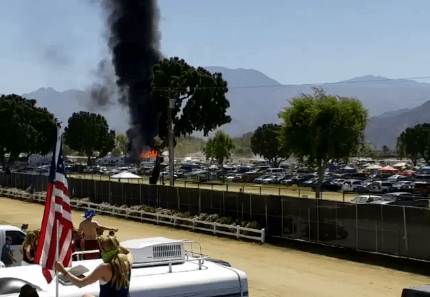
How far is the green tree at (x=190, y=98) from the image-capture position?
76.5 meters

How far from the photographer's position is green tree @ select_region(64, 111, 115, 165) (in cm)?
16762

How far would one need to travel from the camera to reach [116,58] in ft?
398

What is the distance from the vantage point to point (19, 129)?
113 m

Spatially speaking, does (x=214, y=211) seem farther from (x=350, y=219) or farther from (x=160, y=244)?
(x=160, y=244)

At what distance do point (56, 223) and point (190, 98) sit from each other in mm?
69621

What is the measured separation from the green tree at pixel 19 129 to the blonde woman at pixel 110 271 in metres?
110

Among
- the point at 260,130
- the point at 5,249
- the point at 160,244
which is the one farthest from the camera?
the point at 260,130

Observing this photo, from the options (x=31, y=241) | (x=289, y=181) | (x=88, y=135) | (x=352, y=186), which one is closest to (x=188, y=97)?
(x=289, y=181)

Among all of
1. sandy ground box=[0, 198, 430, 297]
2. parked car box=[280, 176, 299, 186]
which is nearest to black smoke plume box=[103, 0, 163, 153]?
parked car box=[280, 176, 299, 186]

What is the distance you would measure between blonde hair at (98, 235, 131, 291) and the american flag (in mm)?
1232

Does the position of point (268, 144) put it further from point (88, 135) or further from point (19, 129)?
point (88, 135)

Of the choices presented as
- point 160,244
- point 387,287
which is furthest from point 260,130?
point 160,244

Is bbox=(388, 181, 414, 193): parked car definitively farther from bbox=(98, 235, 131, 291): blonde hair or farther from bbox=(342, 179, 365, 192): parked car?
bbox=(98, 235, 131, 291): blonde hair

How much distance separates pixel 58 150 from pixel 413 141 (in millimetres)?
130157
